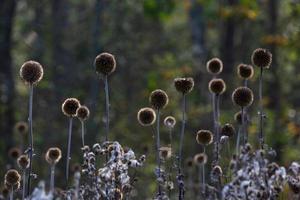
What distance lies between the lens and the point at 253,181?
4340 mm

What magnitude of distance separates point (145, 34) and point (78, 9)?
Result: 2.04 metres

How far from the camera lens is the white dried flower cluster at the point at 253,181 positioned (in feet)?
14.0

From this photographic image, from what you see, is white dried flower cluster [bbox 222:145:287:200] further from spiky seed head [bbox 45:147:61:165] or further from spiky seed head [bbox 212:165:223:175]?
spiky seed head [bbox 45:147:61:165]

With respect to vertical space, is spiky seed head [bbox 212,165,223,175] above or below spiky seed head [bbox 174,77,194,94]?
below

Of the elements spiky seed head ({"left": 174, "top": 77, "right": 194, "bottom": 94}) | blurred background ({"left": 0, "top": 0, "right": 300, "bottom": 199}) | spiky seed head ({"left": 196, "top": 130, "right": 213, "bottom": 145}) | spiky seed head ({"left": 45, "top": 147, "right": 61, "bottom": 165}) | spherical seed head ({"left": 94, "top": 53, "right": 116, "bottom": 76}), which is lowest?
spiky seed head ({"left": 45, "top": 147, "right": 61, "bottom": 165})

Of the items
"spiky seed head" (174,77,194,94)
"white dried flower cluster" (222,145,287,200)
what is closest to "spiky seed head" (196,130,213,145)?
"spiky seed head" (174,77,194,94)

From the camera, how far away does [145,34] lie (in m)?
20.1

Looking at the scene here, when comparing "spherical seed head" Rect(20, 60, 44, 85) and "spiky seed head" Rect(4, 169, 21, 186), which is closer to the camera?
"spherical seed head" Rect(20, 60, 44, 85)

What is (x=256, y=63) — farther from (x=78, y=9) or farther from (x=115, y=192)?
(x=78, y=9)

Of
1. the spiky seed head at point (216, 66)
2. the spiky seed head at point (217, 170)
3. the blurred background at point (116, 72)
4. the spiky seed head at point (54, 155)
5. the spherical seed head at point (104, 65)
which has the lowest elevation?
the spiky seed head at point (217, 170)

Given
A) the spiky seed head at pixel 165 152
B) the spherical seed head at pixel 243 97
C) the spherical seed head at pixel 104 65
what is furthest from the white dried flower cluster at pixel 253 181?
the spiky seed head at pixel 165 152

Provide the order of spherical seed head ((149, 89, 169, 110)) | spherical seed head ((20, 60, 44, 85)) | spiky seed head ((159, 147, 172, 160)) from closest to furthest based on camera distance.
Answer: spherical seed head ((20, 60, 44, 85))
spherical seed head ((149, 89, 169, 110))
spiky seed head ((159, 147, 172, 160))

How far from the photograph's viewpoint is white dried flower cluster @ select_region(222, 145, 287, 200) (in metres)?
4.28

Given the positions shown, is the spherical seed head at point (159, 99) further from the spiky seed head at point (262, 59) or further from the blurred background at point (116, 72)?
the blurred background at point (116, 72)
